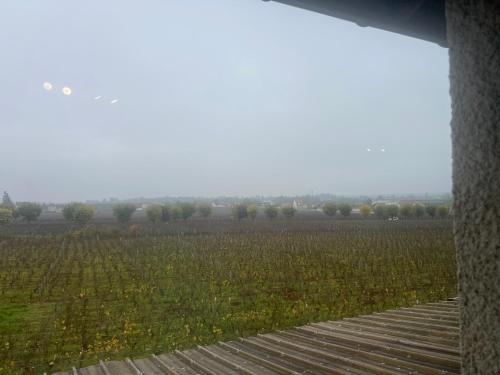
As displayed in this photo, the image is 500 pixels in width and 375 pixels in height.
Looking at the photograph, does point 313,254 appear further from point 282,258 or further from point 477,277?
point 477,277

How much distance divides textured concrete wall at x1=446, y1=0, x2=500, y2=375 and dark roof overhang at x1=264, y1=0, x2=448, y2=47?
22 cm

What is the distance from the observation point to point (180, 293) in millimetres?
13992

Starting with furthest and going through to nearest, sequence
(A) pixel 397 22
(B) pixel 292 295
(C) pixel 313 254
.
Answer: (C) pixel 313 254 → (B) pixel 292 295 → (A) pixel 397 22

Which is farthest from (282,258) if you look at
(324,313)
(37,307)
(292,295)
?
(37,307)

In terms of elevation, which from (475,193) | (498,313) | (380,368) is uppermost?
(475,193)

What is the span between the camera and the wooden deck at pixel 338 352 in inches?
148

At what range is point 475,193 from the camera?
3.59ft

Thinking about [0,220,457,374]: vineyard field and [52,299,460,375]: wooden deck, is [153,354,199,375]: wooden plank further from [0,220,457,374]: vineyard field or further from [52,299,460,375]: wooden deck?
[0,220,457,374]: vineyard field

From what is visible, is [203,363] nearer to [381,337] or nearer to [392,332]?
[381,337]

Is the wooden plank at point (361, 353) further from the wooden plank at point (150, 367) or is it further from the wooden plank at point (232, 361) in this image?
the wooden plank at point (150, 367)

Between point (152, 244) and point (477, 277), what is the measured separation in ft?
99.1

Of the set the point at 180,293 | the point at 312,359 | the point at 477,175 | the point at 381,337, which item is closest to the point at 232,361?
the point at 312,359

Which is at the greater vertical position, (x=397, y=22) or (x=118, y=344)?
(x=397, y=22)

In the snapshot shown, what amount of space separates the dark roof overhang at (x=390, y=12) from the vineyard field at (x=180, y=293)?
27.9 ft
